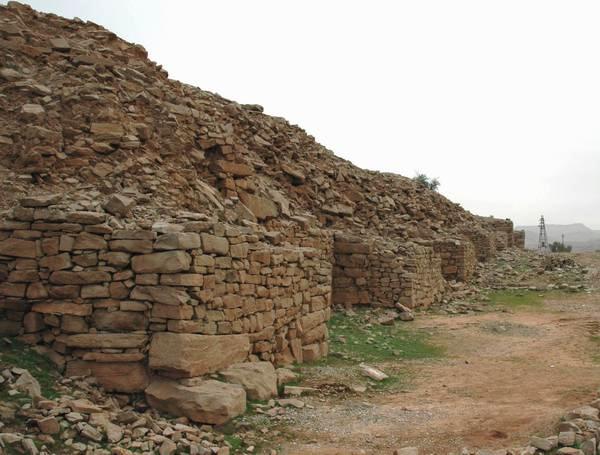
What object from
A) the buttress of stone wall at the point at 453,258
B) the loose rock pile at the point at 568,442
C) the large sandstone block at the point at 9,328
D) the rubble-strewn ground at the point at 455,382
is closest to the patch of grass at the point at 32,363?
the large sandstone block at the point at 9,328

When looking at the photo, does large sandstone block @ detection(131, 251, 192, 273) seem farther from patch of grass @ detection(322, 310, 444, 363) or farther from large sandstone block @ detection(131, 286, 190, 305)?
patch of grass @ detection(322, 310, 444, 363)

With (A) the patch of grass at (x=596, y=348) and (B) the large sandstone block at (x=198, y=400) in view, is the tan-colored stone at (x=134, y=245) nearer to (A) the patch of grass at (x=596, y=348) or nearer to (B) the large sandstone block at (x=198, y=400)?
(B) the large sandstone block at (x=198, y=400)

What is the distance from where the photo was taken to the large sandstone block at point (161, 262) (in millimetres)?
6410

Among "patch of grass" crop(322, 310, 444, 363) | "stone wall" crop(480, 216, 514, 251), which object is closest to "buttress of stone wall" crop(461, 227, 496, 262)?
"stone wall" crop(480, 216, 514, 251)

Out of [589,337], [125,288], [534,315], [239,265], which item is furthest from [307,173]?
[125,288]

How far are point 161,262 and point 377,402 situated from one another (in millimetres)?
3550

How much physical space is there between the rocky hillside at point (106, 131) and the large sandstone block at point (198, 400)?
7.87 feet

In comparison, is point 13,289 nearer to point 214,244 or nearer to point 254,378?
point 214,244

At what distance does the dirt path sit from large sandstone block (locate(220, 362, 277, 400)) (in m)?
0.58

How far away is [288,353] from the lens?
917 centimetres

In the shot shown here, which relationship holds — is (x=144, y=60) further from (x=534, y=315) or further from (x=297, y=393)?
(x=534, y=315)

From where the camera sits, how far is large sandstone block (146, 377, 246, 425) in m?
5.96

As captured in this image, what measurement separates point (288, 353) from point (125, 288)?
3611 millimetres

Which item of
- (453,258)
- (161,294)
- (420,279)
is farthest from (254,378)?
(453,258)
